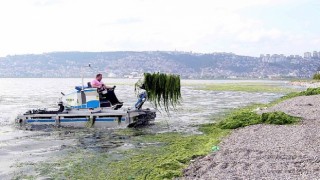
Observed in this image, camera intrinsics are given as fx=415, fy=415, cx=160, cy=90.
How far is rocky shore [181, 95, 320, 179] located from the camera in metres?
10.6

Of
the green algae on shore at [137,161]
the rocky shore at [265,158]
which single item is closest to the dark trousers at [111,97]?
the green algae on shore at [137,161]

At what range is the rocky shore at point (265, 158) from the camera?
10.6 m

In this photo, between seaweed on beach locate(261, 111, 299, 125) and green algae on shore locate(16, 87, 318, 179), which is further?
seaweed on beach locate(261, 111, 299, 125)

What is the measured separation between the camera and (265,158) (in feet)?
40.8

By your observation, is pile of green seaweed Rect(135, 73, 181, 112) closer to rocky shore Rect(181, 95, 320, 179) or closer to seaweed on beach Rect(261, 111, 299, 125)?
seaweed on beach Rect(261, 111, 299, 125)

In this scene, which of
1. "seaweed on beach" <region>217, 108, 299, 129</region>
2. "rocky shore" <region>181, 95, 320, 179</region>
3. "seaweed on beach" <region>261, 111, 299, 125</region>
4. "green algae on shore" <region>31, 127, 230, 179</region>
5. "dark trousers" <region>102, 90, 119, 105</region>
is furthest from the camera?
"dark trousers" <region>102, 90, 119, 105</region>

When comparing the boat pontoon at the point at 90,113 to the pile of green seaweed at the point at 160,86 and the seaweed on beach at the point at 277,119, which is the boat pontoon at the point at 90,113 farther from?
the seaweed on beach at the point at 277,119

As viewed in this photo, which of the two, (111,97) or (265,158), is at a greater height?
(111,97)

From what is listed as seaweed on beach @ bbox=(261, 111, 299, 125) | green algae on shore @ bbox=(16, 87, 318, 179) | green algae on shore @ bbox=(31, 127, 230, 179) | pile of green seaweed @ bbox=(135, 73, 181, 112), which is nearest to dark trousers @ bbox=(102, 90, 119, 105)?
pile of green seaweed @ bbox=(135, 73, 181, 112)

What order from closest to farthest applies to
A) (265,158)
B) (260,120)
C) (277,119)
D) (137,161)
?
(265,158), (137,161), (277,119), (260,120)

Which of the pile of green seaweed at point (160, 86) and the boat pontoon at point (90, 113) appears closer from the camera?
the pile of green seaweed at point (160, 86)

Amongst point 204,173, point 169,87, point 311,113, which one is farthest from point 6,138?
point 311,113

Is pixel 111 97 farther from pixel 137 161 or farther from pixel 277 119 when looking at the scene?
pixel 137 161

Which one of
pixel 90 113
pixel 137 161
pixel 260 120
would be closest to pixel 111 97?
pixel 90 113
